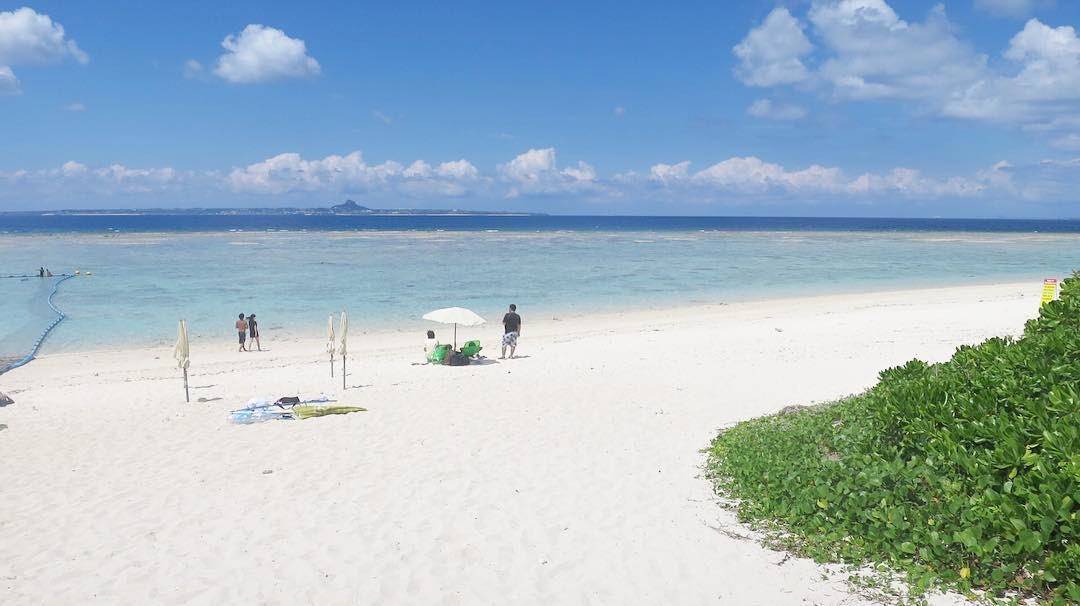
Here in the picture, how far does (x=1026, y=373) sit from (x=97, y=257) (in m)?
65.7

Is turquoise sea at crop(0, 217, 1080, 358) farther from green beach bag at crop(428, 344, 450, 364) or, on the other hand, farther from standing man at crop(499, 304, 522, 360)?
green beach bag at crop(428, 344, 450, 364)

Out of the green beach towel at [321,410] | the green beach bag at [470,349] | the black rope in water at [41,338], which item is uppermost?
the green beach bag at [470,349]

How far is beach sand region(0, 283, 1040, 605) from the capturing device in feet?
21.2

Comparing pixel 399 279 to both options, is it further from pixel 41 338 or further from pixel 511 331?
pixel 511 331

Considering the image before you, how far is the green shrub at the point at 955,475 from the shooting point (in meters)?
5.20

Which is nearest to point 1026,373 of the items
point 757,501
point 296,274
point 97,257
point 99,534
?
point 757,501

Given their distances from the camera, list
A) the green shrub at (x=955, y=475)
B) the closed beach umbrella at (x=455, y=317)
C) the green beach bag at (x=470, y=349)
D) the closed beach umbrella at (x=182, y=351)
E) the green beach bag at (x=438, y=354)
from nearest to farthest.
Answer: the green shrub at (x=955, y=475), the closed beach umbrella at (x=182, y=351), the closed beach umbrella at (x=455, y=317), the green beach bag at (x=438, y=354), the green beach bag at (x=470, y=349)

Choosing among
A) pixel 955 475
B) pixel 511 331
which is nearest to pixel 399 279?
pixel 511 331

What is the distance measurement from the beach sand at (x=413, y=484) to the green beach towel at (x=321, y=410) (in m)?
0.29

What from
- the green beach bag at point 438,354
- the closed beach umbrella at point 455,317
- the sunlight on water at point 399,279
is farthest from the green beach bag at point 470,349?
→ the sunlight on water at point 399,279

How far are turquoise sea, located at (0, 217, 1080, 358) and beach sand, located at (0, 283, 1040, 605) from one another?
905cm

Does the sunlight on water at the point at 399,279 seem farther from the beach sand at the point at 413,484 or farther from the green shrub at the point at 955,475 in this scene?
the green shrub at the point at 955,475


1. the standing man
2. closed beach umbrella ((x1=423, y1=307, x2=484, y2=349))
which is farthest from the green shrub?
the standing man

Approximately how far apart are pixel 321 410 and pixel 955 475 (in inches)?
394
